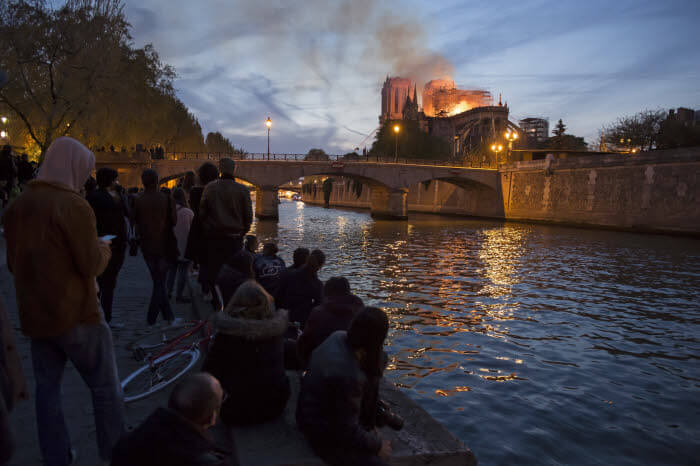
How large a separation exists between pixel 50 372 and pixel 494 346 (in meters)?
6.78

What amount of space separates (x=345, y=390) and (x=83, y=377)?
4.89ft

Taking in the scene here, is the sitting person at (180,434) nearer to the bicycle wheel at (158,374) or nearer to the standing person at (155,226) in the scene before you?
the bicycle wheel at (158,374)

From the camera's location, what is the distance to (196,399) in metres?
2.02

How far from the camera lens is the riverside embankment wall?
2966cm

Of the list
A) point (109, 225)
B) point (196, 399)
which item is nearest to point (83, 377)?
point (196, 399)

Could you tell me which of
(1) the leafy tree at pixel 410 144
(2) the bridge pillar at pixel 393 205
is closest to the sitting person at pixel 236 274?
(2) the bridge pillar at pixel 393 205

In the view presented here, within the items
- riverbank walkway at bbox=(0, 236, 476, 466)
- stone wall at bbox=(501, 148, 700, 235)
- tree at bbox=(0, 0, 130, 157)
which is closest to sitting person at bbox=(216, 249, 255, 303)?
riverbank walkway at bbox=(0, 236, 476, 466)

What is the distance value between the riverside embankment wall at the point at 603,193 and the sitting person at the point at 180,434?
33384 millimetres

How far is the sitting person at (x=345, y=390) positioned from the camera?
8.50 feet

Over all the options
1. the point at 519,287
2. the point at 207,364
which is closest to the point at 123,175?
the point at 519,287

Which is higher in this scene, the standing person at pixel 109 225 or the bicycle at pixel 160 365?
the standing person at pixel 109 225

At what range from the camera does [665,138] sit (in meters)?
50.1

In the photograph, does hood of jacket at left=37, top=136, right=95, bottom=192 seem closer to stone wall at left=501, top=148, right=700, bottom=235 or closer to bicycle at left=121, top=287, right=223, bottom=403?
bicycle at left=121, top=287, right=223, bottom=403

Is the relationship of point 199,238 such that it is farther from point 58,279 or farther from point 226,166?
point 58,279
